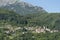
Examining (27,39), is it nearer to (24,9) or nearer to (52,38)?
(52,38)

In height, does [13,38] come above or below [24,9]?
above

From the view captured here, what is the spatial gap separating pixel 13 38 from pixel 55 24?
3904cm

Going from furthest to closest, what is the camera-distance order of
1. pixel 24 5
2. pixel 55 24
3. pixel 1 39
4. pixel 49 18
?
pixel 24 5 → pixel 49 18 → pixel 55 24 → pixel 1 39

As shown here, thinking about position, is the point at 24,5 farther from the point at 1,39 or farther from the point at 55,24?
the point at 1,39

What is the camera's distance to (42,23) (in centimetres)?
9169

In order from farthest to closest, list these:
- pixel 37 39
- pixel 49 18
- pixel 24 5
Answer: pixel 24 5
pixel 49 18
pixel 37 39

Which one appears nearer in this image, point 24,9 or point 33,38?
point 33,38

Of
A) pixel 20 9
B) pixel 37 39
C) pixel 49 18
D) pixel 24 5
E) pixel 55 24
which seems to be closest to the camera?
pixel 37 39

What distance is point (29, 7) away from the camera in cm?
18800

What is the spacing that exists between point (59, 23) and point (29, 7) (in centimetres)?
9767

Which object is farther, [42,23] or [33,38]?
[42,23]

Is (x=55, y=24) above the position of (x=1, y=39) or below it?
below

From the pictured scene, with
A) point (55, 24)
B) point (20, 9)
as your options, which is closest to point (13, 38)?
point (55, 24)

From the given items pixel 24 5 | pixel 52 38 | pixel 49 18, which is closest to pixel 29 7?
pixel 24 5
